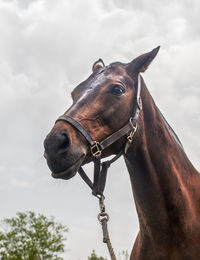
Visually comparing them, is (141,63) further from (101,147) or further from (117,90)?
(101,147)

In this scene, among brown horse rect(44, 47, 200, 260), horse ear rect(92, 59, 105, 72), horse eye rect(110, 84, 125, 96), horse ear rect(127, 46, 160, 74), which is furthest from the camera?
horse ear rect(92, 59, 105, 72)

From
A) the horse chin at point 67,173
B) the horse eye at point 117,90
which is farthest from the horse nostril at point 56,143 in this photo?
the horse eye at point 117,90

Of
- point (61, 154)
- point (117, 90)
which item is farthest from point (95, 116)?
point (61, 154)

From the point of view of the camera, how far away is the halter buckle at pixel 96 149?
3898mm

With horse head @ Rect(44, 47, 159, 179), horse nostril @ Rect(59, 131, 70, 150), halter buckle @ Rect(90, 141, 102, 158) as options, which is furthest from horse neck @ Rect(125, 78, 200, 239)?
horse nostril @ Rect(59, 131, 70, 150)

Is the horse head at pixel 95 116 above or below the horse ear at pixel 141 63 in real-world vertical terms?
below

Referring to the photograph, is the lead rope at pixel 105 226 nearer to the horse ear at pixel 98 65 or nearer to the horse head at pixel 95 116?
the horse head at pixel 95 116

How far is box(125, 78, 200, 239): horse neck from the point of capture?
13.7ft

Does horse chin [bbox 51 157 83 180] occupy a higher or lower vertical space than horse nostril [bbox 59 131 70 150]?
lower

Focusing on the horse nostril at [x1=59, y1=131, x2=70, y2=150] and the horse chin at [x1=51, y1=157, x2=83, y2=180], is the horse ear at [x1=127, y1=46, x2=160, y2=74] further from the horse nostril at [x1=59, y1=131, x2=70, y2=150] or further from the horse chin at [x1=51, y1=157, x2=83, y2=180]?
the horse chin at [x1=51, y1=157, x2=83, y2=180]

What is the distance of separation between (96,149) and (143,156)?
775 mm

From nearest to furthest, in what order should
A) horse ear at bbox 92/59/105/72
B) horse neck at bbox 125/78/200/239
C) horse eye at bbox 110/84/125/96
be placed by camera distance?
horse neck at bbox 125/78/200/239 < horse eye at bbox 110/84/125/96 < horse ear at bbox 92/59/105/72

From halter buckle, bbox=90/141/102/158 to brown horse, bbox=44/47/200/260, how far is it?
1.5 inches

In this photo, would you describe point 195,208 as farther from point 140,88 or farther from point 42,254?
point 42,254
